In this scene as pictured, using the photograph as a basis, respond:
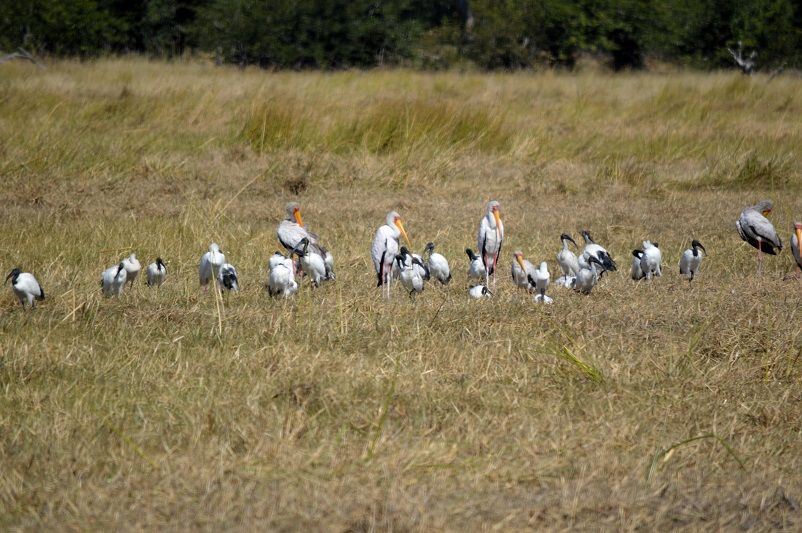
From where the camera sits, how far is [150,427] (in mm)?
3078

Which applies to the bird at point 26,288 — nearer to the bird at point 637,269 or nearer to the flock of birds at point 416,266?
the flock of birds at point 416,266

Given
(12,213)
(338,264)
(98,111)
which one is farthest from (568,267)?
(98,111)

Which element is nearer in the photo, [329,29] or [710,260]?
[710,260]

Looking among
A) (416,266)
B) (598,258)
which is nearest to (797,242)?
(598,258)

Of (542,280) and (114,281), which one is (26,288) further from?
(542,280)

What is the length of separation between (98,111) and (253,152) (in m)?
2.23

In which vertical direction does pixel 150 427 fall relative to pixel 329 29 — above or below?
above

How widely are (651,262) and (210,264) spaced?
2.58 metres

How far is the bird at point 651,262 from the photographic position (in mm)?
5480

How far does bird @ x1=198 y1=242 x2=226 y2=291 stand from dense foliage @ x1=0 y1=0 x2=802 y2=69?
13239 millimetres

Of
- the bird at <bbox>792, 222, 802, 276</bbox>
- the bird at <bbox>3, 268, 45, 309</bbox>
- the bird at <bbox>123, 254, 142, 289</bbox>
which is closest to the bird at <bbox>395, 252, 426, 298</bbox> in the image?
the bird at <bbox>123, 254, 142, 289</bbox>

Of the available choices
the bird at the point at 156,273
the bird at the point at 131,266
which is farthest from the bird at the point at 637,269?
the bird at the point at 131,266

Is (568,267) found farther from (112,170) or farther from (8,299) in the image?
(112,170)

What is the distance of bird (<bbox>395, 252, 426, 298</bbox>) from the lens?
16.7 ft
